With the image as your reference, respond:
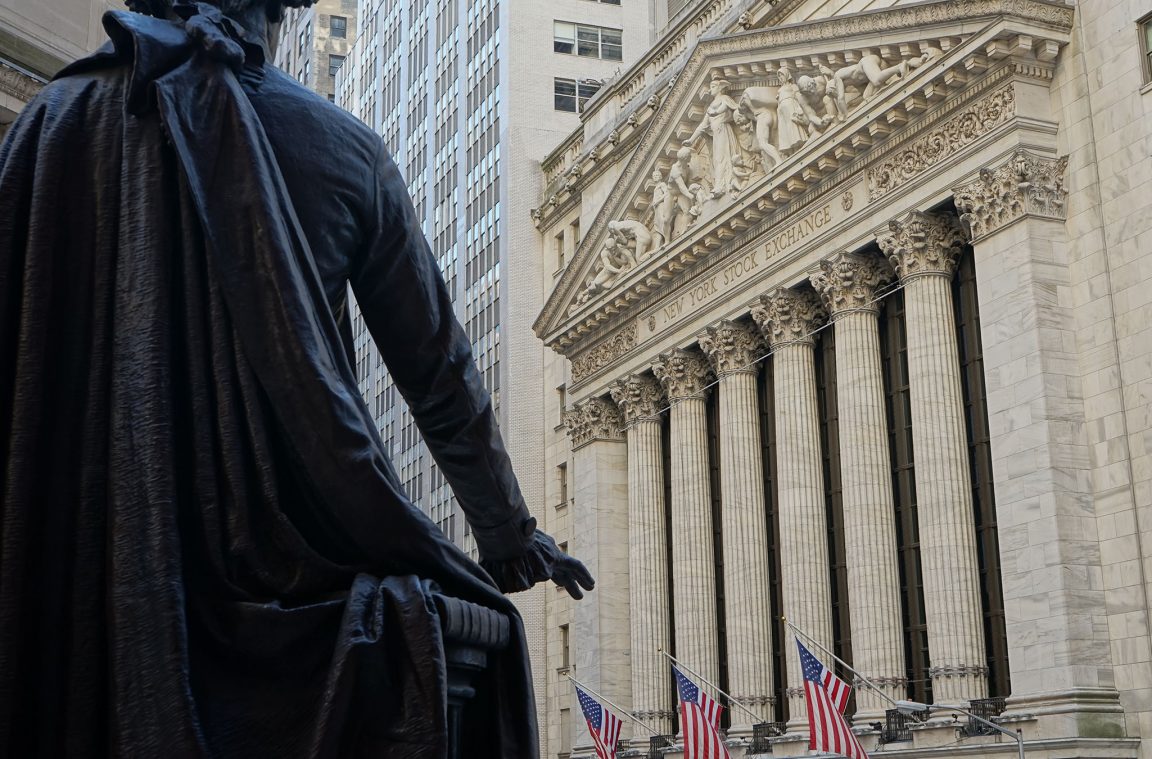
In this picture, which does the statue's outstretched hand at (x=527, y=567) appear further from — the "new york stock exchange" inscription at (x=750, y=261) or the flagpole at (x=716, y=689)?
the flagpole at (x=716, y=689)

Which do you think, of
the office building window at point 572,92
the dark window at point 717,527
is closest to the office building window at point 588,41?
the office building window at point 572,92

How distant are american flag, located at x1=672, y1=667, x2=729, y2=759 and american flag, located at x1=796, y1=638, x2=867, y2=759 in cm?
281

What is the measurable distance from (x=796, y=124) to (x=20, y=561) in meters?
38.0

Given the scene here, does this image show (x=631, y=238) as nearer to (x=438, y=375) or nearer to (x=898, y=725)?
(x=898, y=725)

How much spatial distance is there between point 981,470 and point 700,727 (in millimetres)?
8646

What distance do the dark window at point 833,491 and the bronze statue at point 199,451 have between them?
115 ft

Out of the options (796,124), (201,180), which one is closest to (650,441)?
(796,124)

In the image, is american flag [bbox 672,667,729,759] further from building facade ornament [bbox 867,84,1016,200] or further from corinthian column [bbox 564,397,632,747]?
building facade ornament [bbox 867,84,1016,200]

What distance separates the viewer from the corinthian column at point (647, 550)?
44.8 meters

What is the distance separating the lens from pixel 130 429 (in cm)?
317

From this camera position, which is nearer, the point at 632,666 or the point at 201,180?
the point at 201,180

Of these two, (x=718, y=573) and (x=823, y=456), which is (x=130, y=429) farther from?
(x=718, y=573)

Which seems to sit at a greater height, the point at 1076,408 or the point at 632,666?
the point at 1076,408

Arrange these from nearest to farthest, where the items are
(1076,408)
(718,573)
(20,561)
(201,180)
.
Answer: (20,561) < (201,180) < (1076,408) < (718,573)
